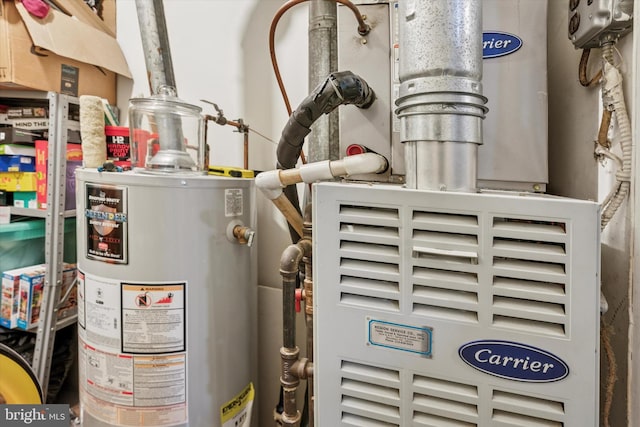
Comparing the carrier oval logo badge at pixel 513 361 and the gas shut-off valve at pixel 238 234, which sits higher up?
the gas shut-off valve at pixel 238 234

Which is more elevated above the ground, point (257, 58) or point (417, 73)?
point (257, 58)

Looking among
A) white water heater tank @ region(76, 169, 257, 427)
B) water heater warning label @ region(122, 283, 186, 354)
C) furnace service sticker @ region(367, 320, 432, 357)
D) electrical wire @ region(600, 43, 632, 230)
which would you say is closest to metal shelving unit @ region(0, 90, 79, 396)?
white water heater tank @ region(76, 169, 257, 427)

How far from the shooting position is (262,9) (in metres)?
1.33

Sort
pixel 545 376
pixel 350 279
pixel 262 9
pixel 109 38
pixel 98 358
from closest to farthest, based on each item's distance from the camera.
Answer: pixel 545 376 < pixel 350 279 < pixel 98 358 < pixel 262 9 < pixel 109 38

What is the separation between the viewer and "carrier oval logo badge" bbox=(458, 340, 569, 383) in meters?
0.52

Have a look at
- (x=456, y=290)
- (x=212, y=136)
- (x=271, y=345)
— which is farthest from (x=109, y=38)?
(x=456, y=290)

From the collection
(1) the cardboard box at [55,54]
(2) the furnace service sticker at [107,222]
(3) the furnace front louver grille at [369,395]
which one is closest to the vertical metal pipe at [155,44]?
(1) the cardboard box at [55,54]

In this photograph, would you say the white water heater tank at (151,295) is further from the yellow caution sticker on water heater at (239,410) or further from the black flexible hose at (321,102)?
the black flexible hose at (321,102)

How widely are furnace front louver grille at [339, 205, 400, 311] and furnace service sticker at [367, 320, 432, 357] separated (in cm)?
3

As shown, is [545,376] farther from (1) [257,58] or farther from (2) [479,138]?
(1) [257,58]

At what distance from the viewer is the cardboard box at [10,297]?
52.6 inches

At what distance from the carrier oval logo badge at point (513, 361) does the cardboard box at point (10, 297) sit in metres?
1.59

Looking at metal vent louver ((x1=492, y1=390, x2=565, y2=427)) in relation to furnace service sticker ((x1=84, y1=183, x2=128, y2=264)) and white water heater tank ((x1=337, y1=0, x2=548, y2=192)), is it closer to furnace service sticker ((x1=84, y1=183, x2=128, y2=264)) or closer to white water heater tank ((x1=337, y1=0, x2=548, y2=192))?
white water heater tank ((x1=337, y1=0, x2=548, y2=192))

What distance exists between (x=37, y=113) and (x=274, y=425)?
1545 mm
